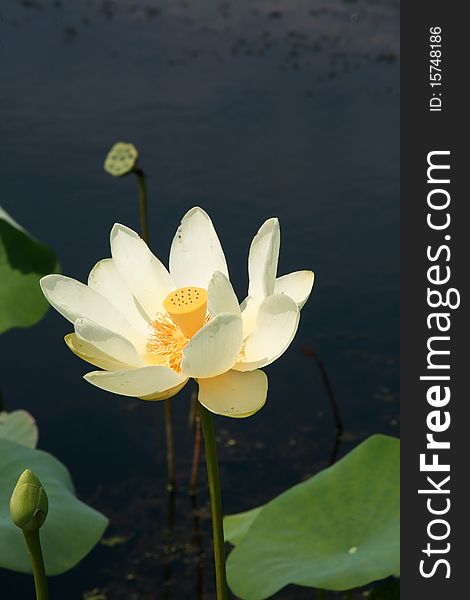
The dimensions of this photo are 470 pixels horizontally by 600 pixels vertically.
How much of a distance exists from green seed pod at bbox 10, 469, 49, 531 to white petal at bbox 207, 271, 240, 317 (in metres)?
0.20

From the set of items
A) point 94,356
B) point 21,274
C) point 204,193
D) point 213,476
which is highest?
point 204,193

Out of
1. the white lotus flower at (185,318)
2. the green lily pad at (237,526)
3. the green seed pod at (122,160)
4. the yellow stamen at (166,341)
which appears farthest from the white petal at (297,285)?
the green seed pod at (122,160)

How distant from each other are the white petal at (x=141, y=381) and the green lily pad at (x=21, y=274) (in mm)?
1014

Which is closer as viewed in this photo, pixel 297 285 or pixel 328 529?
pixel 297 285

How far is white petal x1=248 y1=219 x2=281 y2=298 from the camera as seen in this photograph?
83cm

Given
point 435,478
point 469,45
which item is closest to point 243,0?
point 469,45

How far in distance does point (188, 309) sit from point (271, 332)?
87mm

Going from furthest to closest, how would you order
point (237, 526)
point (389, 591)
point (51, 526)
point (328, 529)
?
1. point (237, 526)
2. point (389, 591)
3. point (328, 529)
4. point (51, 526)

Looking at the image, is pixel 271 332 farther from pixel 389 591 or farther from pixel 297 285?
pixel 389 591

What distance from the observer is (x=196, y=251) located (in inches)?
36.9

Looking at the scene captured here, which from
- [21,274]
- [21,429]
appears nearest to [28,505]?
[21,274]

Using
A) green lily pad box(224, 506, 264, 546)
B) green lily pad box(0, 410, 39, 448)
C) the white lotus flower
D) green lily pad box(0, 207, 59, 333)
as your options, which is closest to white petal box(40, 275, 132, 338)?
the white lotus flower

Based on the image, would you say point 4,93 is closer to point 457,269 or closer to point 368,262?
point 368,262

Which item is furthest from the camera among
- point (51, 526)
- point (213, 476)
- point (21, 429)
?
point (21, 429)
